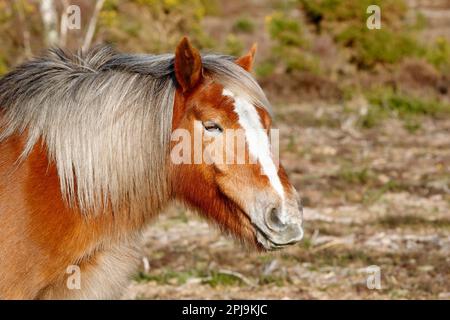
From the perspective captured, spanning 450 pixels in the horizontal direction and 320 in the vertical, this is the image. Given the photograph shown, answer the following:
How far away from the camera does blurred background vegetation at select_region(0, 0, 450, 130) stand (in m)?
14.6

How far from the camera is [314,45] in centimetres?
1791

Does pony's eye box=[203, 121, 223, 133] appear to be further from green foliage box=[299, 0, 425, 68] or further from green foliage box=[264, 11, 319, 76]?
green foliage box=[299, 0, 425, 68]

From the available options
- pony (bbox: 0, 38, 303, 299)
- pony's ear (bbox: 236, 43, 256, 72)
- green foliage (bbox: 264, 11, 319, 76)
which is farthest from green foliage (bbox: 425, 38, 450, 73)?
pony (bbox: 0, 38, 303, 299)

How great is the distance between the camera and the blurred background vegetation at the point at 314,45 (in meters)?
14.6

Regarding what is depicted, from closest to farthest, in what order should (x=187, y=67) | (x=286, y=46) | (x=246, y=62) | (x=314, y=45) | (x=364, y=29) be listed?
(x=187, y=67) < (x=246, y=62) < (x=364, y=29) < (x=286, y=46) < (x=314, y=45)

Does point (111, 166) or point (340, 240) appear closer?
point (111, 166)

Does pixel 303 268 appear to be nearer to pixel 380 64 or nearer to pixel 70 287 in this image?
pixel 70 287

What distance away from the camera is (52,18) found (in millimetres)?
11805

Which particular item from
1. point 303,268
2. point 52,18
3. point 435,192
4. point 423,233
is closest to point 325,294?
point 303,268

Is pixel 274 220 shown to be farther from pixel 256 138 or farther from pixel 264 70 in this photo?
Answer: pixel 264 70

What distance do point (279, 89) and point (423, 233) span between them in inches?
332

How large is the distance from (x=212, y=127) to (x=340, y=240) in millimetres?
3775

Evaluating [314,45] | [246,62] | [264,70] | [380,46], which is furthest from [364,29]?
[246,62]

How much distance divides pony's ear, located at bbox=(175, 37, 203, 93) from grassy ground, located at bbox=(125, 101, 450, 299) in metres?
0.85
